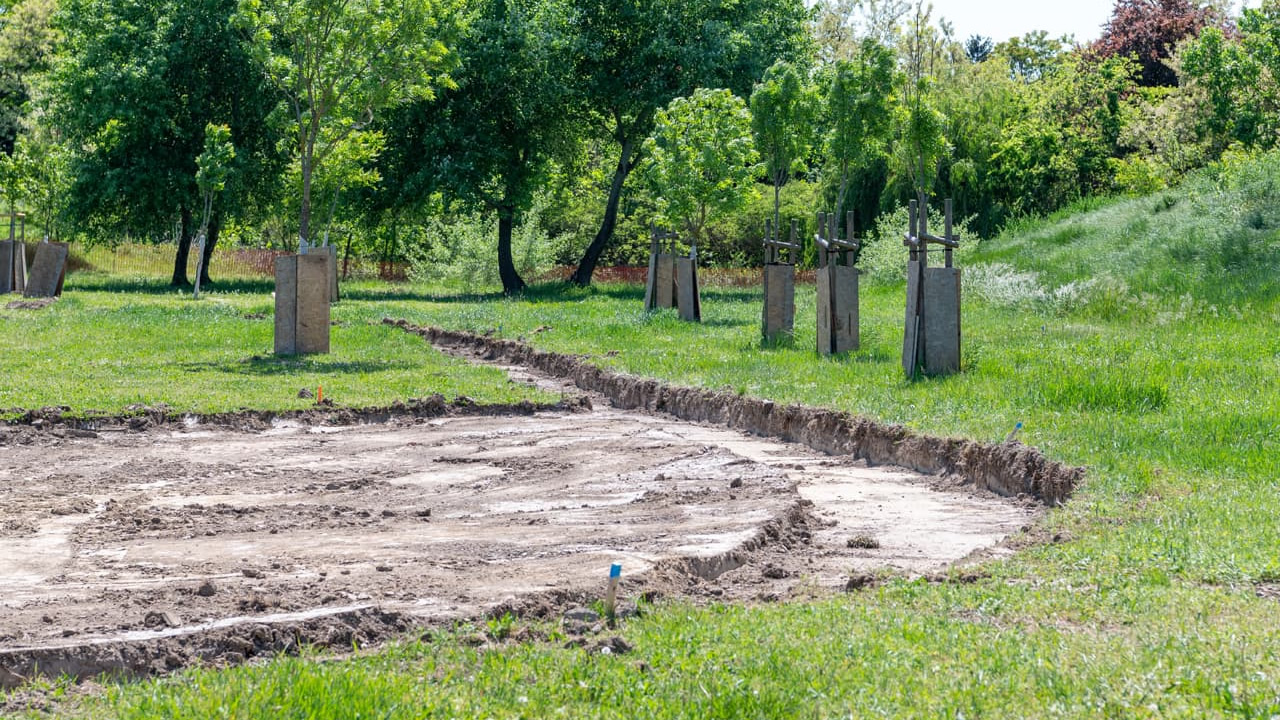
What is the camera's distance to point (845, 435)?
A: 12.7m

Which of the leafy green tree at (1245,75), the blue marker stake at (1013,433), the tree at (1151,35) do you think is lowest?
the blue marker stake at (1013,433)

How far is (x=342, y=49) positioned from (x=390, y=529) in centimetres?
1479

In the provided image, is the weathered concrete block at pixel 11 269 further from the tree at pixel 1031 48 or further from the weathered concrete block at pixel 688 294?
the tree at pixel 1031 48

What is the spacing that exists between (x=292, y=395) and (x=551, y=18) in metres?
30.4

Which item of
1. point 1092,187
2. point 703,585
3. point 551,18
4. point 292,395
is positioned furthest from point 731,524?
point 551,18

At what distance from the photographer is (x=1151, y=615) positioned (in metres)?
5.73

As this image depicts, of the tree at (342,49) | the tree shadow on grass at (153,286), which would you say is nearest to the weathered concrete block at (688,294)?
the tree at (342,49)

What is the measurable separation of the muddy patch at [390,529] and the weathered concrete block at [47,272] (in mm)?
24514

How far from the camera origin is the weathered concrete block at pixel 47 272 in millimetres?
35906

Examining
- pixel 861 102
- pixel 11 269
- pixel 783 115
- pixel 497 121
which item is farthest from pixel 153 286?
pixel 861 102

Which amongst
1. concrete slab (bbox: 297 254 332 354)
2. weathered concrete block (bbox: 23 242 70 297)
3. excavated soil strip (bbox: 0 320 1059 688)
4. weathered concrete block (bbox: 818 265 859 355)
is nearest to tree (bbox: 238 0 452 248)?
concrete slab (bbox: 297 254 332 354)

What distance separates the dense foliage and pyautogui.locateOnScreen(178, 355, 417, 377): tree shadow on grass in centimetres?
904

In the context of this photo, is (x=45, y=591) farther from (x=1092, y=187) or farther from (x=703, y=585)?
(x=1092, y=187)

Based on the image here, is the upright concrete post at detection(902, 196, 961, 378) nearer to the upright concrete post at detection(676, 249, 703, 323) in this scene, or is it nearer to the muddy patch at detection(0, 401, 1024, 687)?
the muddy patch at detection(0, 401, 1024, 687)
